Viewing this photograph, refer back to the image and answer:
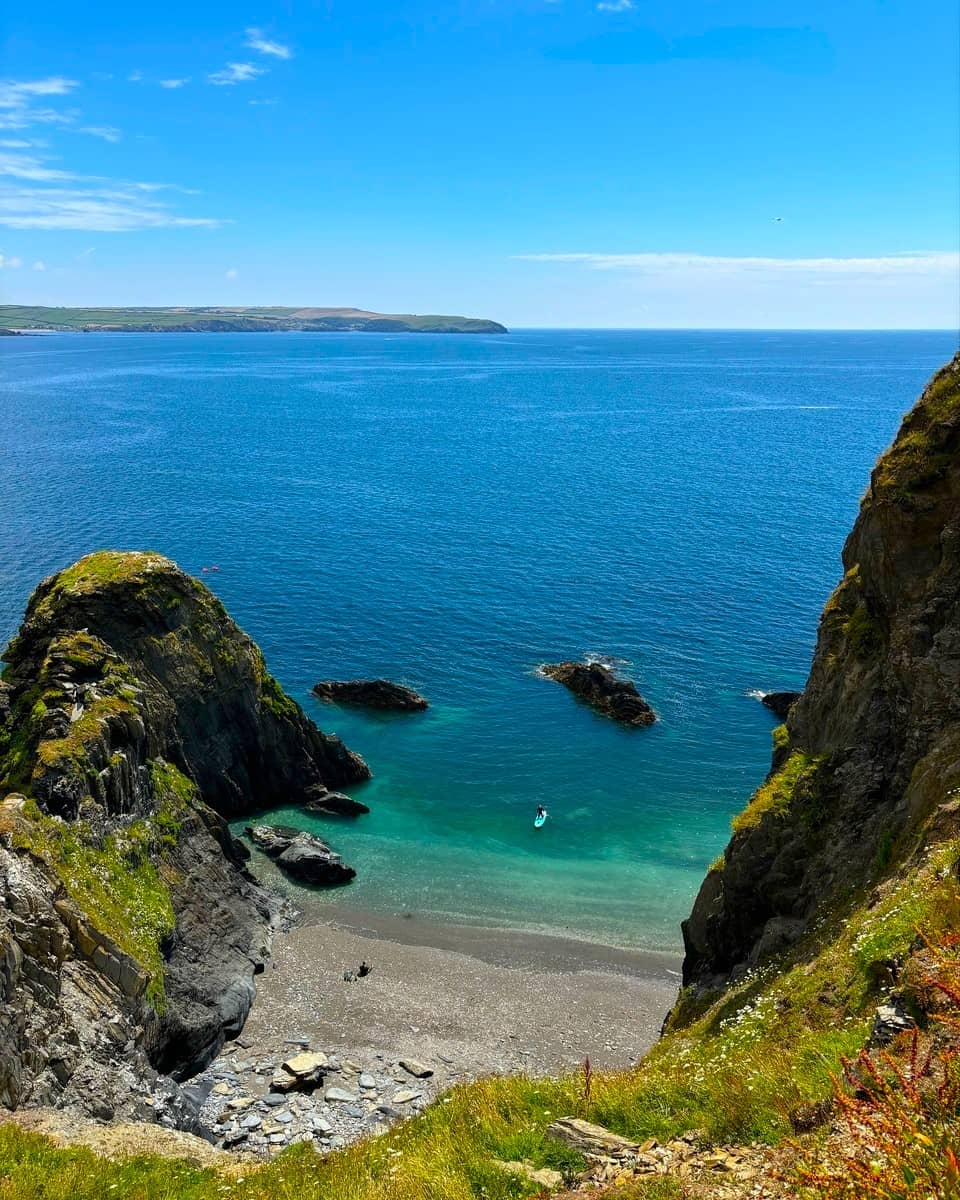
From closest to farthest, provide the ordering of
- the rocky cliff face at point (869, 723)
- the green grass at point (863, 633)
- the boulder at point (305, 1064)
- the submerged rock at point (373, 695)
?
the rocky cliff face at point (869, 723), the green grass at point (863, 633), the boulder at point (305, 1064), the submerged rock at point (373, 695)

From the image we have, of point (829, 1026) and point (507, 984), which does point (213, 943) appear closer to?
point (507, 984)

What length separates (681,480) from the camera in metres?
144

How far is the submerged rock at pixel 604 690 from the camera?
66188mm

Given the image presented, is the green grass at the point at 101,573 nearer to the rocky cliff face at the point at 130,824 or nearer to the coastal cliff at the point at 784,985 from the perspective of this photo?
→ the rocky cliff face at the point at 130,824

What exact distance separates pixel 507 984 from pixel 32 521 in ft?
298

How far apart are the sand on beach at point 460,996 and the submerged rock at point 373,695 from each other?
22.8 metres

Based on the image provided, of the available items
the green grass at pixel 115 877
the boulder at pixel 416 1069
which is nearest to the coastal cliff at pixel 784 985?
the green grass at pixel 115 877

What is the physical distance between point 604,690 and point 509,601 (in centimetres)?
2252

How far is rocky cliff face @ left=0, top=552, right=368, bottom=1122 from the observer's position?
27797 mm

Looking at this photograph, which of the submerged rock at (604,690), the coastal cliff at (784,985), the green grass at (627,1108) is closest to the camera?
the coastal cliff at (784,985)

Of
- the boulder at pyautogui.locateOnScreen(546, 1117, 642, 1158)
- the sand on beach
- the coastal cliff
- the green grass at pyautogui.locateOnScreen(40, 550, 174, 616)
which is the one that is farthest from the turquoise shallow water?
the boulder at pyautogui.locateOnScreen(546, 1117, 642, 1158)

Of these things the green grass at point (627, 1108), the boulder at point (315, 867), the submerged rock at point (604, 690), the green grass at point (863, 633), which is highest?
the green grass at point (863, 633)

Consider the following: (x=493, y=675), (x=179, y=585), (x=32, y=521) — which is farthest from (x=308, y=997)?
(x=32, y=521)

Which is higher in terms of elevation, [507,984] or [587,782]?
[587,782]
